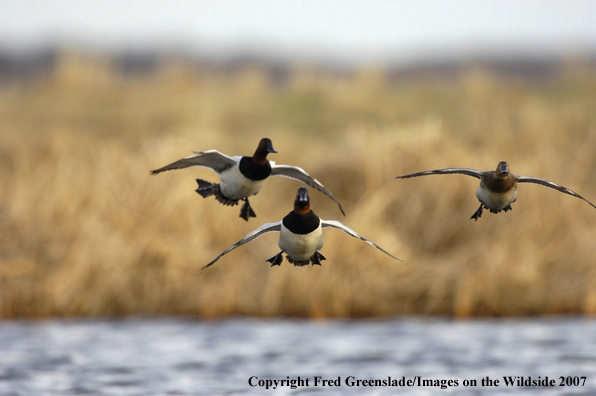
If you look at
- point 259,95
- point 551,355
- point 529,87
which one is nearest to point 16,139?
point 259,95

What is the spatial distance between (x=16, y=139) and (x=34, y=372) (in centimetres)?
1207

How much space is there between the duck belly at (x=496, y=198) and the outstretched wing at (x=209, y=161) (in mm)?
1261

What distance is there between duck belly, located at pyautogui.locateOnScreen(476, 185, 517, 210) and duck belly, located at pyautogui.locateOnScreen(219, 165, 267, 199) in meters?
1.04

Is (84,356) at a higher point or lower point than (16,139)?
lower

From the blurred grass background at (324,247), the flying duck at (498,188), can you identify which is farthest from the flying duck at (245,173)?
→ the blurred grass background at (324,247)

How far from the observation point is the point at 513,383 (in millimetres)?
11023

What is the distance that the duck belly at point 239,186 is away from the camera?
12.4ft

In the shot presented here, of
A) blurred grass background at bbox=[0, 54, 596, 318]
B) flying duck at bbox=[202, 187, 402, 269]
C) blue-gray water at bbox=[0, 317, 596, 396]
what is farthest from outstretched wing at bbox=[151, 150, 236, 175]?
blurred grass background at bbox=[0, 54, 596, 318]

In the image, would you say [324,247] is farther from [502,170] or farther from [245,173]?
[502,170]

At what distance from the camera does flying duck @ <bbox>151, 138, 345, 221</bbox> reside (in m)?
3.78

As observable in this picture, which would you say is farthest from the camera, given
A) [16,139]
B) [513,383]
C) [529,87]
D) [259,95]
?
[529,87]

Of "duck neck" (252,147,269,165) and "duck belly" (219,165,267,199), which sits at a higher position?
"duck neck" (252,147,269,165)

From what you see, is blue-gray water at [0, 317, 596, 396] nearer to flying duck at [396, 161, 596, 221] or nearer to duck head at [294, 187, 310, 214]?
duck head at [294, 187, 310, 214]

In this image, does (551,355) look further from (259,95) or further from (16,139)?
(259,95)
